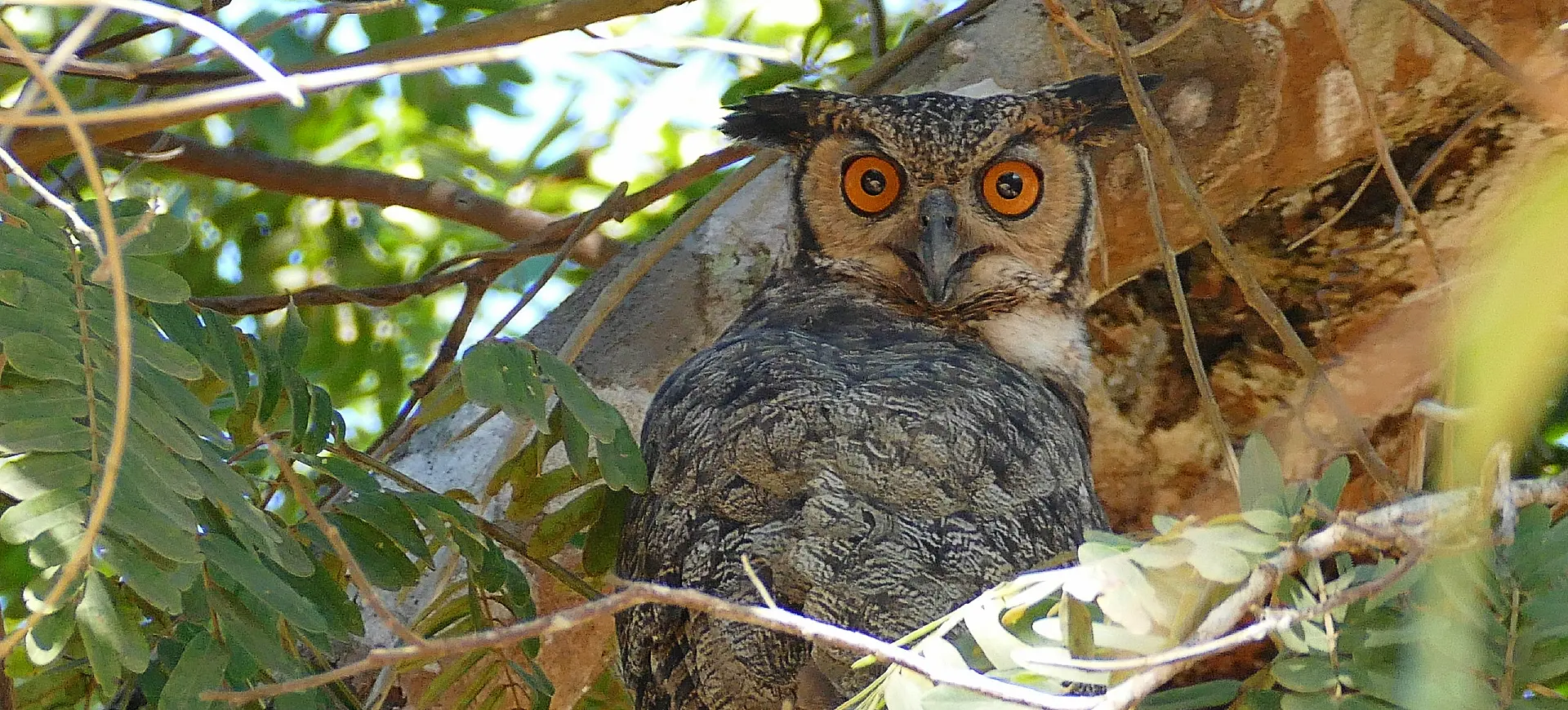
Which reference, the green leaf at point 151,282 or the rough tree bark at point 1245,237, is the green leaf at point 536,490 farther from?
the green leaf at point 151,282

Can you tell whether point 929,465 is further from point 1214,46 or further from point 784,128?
point 1214,46

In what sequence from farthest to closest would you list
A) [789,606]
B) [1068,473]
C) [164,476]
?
[1068,473] → [789,606] → [164,476]

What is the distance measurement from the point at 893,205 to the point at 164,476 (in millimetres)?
1323

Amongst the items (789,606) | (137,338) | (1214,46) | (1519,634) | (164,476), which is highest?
(1214,46)

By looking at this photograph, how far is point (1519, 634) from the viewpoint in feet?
3.56

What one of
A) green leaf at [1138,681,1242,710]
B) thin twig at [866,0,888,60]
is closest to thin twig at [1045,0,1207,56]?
thin twig at [866,0,888,60]

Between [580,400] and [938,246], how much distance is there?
2.25 feet

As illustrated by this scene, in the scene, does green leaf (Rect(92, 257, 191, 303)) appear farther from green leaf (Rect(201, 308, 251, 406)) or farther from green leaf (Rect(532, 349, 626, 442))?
green leaf (Rect(532, 349, 626, 442))

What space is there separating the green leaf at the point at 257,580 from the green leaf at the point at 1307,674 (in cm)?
88

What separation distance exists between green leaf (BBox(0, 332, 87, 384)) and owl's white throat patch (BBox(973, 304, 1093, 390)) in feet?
4.56

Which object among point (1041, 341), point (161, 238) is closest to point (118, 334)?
point (161, 238)

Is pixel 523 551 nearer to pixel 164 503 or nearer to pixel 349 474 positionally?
pixel 349 474

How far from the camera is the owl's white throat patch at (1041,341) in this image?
7.55 ft

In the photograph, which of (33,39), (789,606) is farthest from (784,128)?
(33,39)
